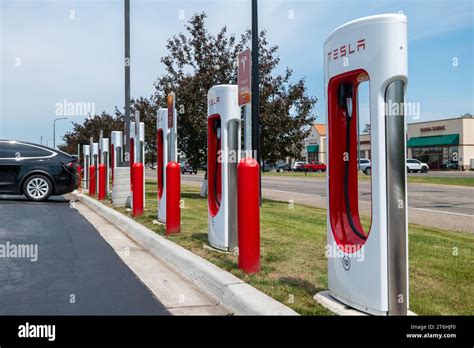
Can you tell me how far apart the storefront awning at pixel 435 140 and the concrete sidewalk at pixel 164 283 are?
57876mm

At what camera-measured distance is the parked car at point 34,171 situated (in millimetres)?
14016

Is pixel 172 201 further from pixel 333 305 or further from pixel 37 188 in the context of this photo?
pixel 37 188

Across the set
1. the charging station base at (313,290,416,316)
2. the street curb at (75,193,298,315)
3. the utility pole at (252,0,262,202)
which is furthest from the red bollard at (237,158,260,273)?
the utility pole at (252,0,262,202)

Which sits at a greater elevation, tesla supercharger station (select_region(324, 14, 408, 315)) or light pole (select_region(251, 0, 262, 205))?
light pole (select_region(251, 0, 262, 205))

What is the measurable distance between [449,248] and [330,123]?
3.62 m

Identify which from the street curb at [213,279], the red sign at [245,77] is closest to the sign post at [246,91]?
the red sign at [245,77]

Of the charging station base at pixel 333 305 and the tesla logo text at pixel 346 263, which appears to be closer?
the charging station base at pixel 333 305

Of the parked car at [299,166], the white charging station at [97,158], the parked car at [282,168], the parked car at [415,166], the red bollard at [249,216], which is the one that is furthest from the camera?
the parked car at [282,168]

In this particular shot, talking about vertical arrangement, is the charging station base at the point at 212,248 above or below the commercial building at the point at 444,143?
below

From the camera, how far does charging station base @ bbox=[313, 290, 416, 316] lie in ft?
13.6

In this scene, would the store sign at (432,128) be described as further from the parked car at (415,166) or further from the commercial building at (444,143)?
the parked car at (415,166)

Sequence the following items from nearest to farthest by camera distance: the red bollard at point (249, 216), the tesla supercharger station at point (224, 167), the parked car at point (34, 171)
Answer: the red bollard at point (249, 216), the tesla supercharger station at point (224, 167), the parked car at point (34, 171)

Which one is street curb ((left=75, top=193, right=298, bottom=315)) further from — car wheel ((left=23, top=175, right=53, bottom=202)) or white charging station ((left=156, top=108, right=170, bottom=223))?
car wheel ((left=23, top=175, right=53, bottom=202))

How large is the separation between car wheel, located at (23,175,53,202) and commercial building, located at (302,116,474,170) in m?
42.4
